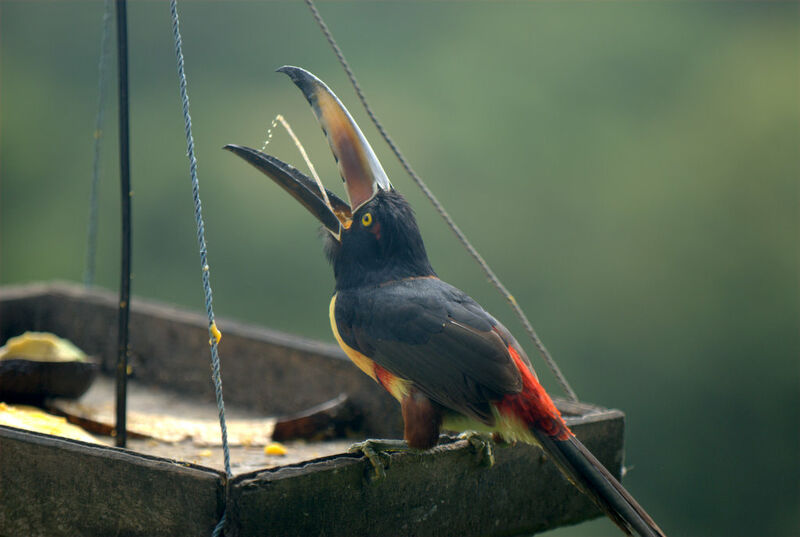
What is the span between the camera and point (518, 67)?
780 cm

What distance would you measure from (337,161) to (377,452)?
0.68 metres

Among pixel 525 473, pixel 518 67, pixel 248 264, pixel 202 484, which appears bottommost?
pixel 525 473

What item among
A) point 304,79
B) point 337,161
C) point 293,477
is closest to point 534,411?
point 293,477

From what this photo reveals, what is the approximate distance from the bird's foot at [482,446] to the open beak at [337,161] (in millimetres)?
570

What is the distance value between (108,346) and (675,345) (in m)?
4.57

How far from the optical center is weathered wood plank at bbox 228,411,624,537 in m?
1.92

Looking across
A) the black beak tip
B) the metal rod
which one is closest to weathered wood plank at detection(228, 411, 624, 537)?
the black beak tip

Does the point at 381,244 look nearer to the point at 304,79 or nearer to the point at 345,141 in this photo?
the point at 345,141

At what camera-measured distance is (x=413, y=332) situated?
83.4 inches

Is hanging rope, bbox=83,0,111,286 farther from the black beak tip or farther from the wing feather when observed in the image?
the wing feather

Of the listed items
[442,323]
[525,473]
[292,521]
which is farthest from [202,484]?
[525,473]

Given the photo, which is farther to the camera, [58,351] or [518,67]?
[518,67]

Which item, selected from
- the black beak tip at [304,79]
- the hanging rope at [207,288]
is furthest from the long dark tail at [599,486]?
the black beak tip at [304,79]

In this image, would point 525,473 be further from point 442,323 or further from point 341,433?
Answer: point 341,433
